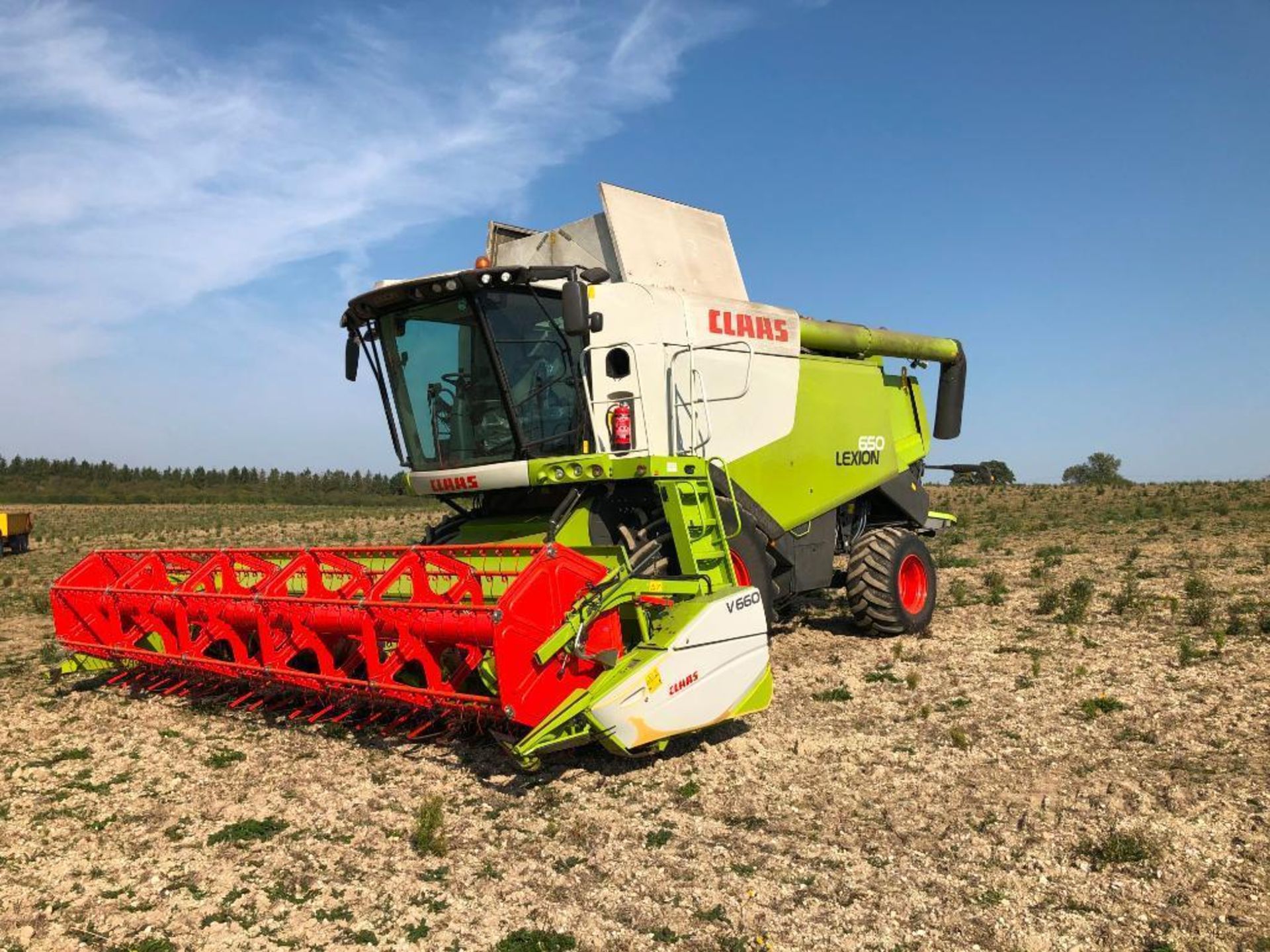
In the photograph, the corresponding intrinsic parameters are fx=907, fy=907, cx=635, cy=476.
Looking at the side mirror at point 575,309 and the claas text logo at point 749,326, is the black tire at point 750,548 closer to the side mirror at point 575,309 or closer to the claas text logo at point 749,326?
the claas text logo at point 749,326

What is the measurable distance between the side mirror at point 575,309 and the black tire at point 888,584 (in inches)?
157

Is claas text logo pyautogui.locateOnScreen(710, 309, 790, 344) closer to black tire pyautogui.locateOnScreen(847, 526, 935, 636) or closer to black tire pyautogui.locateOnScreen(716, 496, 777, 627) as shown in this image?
black tire pyautogui.locateOnScreen(716, 496, 777, 627)

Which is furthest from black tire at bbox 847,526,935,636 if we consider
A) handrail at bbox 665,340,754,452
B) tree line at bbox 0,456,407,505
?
tree line at bbox 0,456,407,505

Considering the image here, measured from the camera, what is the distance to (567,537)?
6.06 metres

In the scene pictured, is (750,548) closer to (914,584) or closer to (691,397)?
(691,397)

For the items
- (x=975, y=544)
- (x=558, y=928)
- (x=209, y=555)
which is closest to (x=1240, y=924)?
(x=558, y=928)

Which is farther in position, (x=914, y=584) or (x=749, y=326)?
(x=914, y=584)

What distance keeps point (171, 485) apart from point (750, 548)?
6186 cm

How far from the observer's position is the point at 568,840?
13.5 ft

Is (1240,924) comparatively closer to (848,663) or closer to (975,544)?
(848,663)

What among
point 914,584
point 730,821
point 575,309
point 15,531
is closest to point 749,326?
point 575,309

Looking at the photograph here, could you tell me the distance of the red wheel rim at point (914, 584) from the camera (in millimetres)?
8664

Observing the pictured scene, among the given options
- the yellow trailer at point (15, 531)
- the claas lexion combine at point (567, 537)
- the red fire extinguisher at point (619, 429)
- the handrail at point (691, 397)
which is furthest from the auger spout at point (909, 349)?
the yellow trailer at point (15, 531)

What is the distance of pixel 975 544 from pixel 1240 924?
1454 cm
